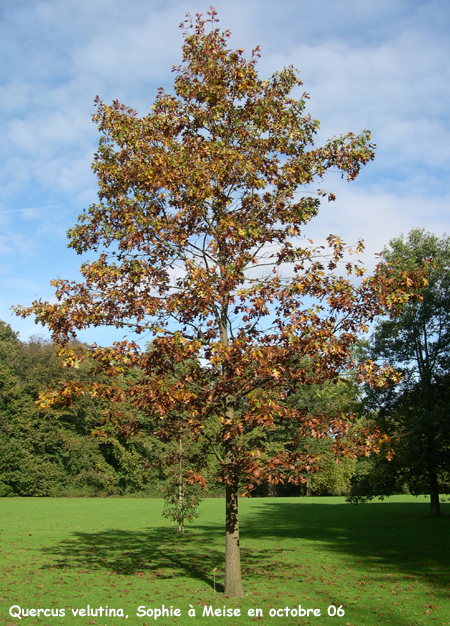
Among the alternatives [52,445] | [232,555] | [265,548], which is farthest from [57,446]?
[232,555]

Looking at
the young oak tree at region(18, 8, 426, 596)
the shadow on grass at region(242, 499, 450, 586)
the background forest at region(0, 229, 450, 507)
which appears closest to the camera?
the young oak tree at region(18, 8, 426, 596)

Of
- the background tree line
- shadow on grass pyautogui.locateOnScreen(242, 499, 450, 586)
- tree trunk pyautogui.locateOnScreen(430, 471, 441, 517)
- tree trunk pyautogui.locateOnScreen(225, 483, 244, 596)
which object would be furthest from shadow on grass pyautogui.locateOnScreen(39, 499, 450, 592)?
the background tree line

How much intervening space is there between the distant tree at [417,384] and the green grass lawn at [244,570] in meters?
2.16

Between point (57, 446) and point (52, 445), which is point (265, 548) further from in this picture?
point (57, 446)

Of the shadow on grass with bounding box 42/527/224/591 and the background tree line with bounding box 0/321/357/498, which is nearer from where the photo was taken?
the shadow on grass with bounding box 42/527/224/591

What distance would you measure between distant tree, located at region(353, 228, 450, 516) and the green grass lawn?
2.16 meters

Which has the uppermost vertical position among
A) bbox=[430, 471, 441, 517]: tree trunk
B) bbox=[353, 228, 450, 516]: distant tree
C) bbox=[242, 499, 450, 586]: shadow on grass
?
bbox=[353, 228, 450, 516]: distant tree

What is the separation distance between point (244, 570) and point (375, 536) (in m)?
9.93

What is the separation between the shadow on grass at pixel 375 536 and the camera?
50.6 ft

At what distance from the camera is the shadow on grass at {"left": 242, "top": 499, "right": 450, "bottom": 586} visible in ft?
50.6

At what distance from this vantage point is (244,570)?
14.4 m

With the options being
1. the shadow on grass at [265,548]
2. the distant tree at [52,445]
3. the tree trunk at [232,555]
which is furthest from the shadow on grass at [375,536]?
the distant tree at [52,445]

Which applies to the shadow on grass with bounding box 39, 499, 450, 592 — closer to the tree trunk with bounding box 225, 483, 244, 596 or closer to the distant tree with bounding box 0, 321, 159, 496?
the tree trunk with bounding box 225, 483, 244, 596

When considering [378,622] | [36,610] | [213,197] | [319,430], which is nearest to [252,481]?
[319,430]
